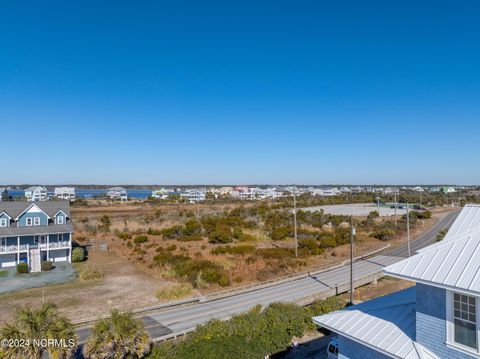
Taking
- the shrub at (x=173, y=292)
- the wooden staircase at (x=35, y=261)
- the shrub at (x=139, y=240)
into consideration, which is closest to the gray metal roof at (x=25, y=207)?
the wooden staircase at (x=35, y=261)

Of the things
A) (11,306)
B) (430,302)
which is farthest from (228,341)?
(11,306)

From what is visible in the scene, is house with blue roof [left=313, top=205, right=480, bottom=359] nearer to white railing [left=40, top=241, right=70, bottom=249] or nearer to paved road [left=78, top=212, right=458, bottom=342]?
paved road [left=78, top=212, right=458, bottom=342]

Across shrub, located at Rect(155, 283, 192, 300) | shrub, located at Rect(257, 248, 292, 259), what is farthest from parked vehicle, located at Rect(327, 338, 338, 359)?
shrub, located at Rect(257, 248, 292, 259)

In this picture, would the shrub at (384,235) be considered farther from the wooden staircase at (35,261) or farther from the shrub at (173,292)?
the wooden staircase at (35,261)

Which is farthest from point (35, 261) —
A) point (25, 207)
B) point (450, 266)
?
point (450, 266)

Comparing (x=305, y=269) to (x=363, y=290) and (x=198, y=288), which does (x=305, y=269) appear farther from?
(x=198, y=288)
